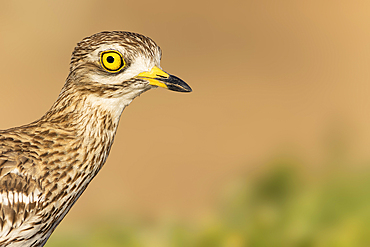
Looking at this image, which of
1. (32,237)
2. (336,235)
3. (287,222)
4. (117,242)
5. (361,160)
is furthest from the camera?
(361,160)

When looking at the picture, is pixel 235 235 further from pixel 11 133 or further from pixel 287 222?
pixel 11 133

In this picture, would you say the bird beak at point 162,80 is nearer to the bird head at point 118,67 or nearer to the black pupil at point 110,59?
the bird head at point 118,67

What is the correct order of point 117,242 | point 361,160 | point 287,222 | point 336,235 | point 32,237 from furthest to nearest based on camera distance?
point 361,160 < point 117,242 < point 287,222 < point 336,235 < point 32,237

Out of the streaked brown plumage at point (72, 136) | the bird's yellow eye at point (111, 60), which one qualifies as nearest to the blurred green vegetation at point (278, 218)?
the streaked brown plumage at point (72, 136)

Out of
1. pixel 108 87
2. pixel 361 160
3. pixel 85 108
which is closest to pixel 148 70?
pixel 108 87

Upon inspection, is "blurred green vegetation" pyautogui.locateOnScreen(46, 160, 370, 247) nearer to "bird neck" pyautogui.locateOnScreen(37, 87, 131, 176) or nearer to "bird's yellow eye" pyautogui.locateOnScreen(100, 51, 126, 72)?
"bird neck" pyautogui.locateOnScreen(37, 87, 131, 176)

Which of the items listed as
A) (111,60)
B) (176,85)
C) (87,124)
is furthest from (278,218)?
(111,60)

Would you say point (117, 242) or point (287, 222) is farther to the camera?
point (117, 242)

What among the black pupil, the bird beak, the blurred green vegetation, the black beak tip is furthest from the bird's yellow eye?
the blurred green vegetation
